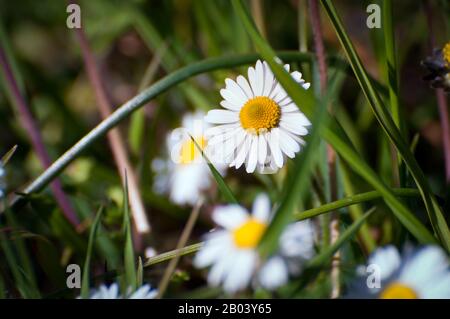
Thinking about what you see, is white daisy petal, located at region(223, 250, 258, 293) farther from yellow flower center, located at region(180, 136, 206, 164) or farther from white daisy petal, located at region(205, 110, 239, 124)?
yellow flower center, located at region(180, 136, 206, 164)

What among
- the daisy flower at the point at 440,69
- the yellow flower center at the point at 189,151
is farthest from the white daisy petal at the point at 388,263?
the yellow flower center at the point at 189,151

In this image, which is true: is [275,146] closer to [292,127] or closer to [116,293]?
[292,127]

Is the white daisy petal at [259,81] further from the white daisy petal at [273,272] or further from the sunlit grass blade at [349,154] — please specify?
the white daisy petal at [273,272]

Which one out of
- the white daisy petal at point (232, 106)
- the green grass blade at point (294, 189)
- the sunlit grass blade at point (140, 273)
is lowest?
the sunlit grass blade at point (140, 273)

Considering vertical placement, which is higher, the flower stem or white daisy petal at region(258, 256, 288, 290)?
the flower stem

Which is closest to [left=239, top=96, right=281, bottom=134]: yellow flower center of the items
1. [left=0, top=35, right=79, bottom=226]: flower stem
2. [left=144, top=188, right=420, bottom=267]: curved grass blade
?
[left=144, top=188, right=420, bottom=267]: curved grass blade

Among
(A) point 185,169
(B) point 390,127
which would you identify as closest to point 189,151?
(A) point 185,169

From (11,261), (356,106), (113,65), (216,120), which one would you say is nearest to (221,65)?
(216,120)
